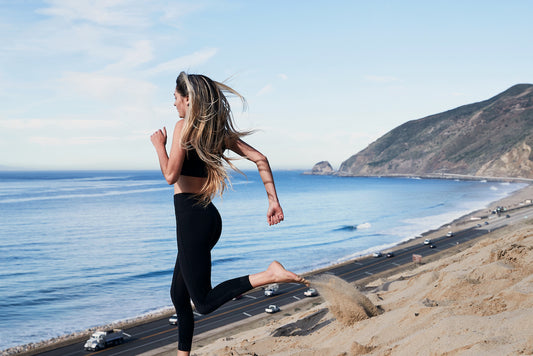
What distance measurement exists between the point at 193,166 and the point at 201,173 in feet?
0.27

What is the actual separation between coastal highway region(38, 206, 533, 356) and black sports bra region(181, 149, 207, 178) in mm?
24205

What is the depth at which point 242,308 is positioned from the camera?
31.1 meters

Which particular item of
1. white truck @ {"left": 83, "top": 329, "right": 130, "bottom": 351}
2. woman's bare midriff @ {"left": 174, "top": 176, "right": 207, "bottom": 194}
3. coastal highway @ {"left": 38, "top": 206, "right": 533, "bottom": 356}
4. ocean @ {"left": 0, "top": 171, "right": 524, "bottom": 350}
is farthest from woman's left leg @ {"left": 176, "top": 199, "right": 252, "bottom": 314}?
white truck @ {"left": 83, "top": 329, "right": 130, "bottom": 351}

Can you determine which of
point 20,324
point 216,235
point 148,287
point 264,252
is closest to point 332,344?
point 216,235

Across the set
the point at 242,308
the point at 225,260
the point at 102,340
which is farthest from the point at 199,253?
the point at 225,260

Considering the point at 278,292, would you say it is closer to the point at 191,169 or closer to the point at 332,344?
the point at 332,344

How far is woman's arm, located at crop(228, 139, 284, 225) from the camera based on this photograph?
2812 mm

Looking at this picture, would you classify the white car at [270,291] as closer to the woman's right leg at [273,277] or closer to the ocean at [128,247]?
the ocean at [128,247]

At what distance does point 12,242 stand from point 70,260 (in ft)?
60.1

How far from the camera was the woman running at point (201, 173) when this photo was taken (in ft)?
8.87

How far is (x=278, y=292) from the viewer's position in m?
35.4

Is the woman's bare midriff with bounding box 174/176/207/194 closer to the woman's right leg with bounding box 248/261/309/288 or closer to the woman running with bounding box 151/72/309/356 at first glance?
the woman running with bounding box 151/72/309/356

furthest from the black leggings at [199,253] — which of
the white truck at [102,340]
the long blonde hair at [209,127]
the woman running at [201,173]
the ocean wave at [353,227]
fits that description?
the ocean wave at [353,227]

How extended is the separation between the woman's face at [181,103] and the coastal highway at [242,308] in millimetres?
24338
